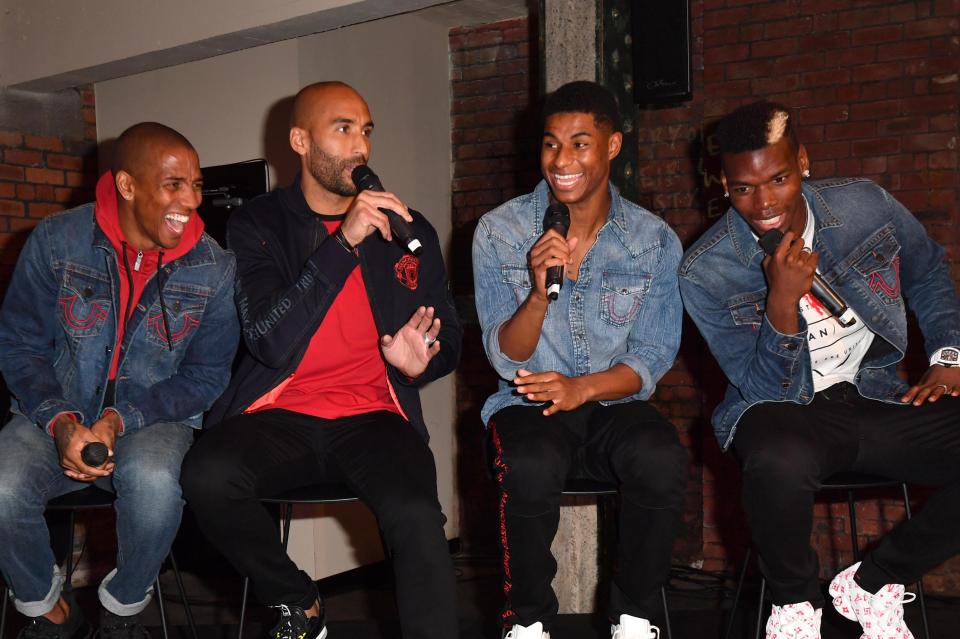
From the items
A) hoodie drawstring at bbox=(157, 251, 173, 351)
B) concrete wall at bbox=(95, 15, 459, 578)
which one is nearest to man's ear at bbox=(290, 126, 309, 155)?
hoodie drawstring at bbox=(157, 251, 173, 351)

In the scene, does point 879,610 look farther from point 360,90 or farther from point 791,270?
point 360,90

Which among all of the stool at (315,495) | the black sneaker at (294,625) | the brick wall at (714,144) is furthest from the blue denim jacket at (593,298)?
the brick wall at (714,144)

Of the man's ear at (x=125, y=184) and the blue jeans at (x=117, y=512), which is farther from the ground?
the man's ear at (x=125, y=184)

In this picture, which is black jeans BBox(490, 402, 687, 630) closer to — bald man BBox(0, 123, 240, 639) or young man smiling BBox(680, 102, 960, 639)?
young man smiling BBox(680, 102, 960, 639)

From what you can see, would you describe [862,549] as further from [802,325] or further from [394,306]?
[394,306]

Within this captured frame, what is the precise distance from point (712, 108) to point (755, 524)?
2.59m

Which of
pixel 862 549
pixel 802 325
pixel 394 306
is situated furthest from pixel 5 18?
pixel 862 549

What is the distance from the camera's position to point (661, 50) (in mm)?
3068

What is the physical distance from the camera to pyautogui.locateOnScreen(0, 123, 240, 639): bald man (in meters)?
2.21

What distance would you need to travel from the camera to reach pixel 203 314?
7.92ft

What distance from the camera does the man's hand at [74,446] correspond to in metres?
2.15

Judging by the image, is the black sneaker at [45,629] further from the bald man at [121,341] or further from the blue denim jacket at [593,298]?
the blue denim jacket at [593,298]

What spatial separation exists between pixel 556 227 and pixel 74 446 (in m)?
1.21

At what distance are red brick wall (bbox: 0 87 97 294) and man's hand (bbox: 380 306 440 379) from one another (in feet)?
8.72
